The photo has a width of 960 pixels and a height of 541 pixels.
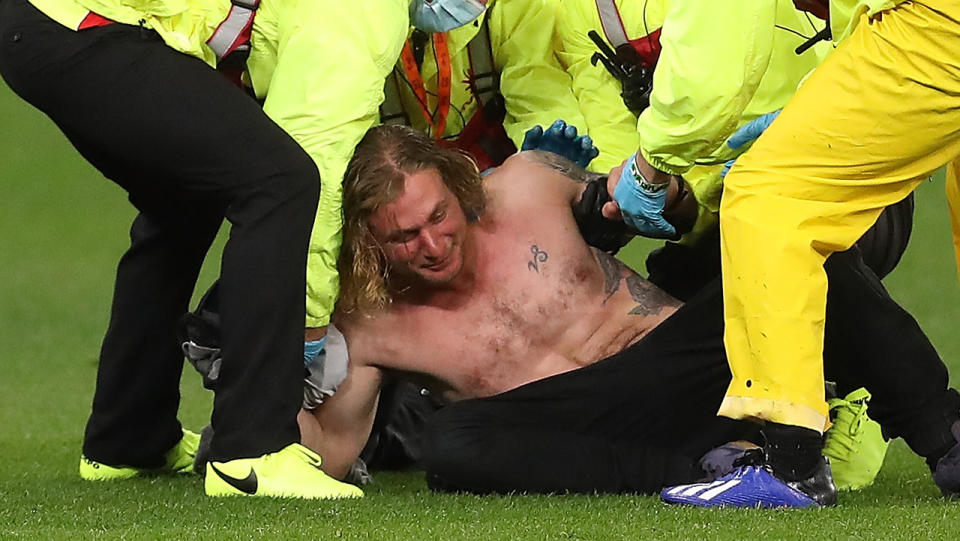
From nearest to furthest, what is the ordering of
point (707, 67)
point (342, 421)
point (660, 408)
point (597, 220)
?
1. point (707, 67)
2. point (660, 408)
3. point (342, 421)
4. point (597, 220)

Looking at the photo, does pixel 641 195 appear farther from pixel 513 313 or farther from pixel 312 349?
pixel 312 349

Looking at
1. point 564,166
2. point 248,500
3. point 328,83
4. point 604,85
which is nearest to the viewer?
point 248,500

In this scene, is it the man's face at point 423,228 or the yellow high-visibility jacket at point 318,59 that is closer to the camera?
the yellow high-visibility jacket at point 318,59

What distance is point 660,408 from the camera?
3.96 metres

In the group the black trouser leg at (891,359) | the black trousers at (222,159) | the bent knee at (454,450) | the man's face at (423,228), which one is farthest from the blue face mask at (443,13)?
the black trouser leg at (891,359)

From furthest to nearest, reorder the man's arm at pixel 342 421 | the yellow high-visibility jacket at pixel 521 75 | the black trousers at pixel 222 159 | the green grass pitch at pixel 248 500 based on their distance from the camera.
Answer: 1. the yellow high-visibility jacket at pixel 521 75
2. the man's arm at pixel 342 421
3. the black trousers at pixel 222 159
4. the green grass pitch at pixel 248 500

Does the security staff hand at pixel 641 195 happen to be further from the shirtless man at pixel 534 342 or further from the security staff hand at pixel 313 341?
A: the security staff hand at pixel 313 341

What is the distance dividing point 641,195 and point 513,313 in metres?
0.53

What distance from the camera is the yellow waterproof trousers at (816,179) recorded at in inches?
129

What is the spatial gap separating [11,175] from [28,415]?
4.98 meters

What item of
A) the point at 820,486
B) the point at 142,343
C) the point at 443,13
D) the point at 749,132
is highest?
the point at 443,13

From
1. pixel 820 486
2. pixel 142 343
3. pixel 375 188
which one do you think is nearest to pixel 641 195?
pixel 375 188

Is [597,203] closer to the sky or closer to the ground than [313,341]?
closer to the sky

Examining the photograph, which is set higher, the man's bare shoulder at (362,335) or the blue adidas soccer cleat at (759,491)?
the blue adidas soccer cleat at (759,491)
